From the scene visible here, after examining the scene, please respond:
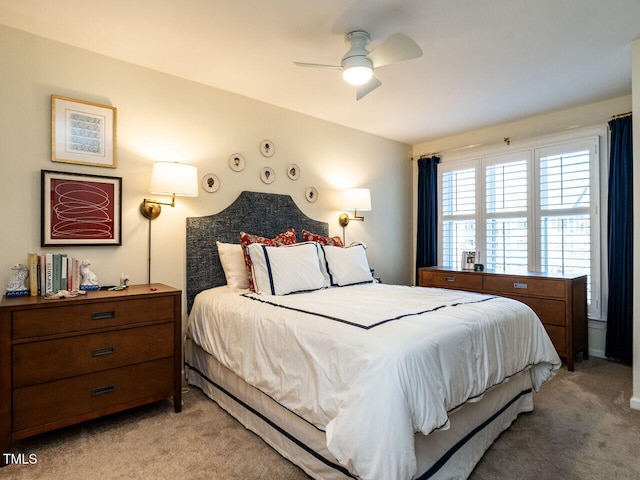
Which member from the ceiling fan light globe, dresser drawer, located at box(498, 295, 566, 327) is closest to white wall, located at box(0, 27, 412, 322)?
the ceiling fan light globe

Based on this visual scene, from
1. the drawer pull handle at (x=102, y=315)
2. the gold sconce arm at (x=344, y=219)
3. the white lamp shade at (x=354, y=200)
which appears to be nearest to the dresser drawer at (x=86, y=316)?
the drawer pull handle at (x=102, y=315)

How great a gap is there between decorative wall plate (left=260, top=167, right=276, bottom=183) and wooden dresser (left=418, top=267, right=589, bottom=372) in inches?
91.8

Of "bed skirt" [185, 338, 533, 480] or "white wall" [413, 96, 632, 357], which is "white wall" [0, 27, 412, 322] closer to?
"bed skirt" [185, 338, 533, 480]

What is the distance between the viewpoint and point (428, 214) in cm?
480

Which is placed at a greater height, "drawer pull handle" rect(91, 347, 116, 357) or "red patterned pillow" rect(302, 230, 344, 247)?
"red patterned pillow" rect(302, 230, 344, 247)

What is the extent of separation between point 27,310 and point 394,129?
3.85 metres

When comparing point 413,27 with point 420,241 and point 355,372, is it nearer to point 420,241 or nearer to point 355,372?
point 355,372

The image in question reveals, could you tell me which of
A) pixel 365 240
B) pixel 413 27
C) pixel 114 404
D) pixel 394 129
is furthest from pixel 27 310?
pixel 394 129

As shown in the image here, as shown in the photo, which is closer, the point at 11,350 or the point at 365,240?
the point at 11,350

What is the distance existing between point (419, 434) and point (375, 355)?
389mm

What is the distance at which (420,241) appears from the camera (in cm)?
488

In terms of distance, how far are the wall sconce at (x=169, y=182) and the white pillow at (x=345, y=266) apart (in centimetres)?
123

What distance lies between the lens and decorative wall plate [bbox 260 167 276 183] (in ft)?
11.3

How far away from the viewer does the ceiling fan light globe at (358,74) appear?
2254 millimetres
